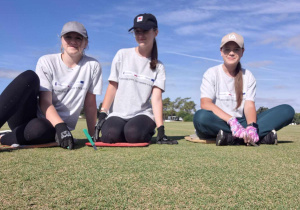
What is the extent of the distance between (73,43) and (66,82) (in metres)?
0.47

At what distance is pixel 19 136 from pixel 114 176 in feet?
6.00

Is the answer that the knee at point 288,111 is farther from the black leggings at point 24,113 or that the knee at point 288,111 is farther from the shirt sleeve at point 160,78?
the black leggings at point 24,113

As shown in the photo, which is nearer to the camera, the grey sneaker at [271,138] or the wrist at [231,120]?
the wrist at [231,120]

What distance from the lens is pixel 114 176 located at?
1824 millimetres

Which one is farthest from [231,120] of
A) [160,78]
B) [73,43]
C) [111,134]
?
[73,43]

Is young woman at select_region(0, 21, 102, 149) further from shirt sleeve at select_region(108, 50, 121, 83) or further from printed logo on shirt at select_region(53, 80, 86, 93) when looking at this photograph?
shirt sleeve at select_region(108, 50, 121, 83)

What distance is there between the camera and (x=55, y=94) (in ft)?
11.2

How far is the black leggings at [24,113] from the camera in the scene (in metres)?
2.80

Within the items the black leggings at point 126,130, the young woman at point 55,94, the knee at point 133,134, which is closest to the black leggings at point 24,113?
the young woman at point 55,94

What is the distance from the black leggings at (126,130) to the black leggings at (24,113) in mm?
616

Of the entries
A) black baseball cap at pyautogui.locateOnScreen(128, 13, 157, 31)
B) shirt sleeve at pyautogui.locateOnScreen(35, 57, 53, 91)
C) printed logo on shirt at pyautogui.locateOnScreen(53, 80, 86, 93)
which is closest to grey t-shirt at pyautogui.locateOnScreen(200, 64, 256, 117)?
black baseball cap at pyautogui.locateOnScreen(128, 13, 157, 31)

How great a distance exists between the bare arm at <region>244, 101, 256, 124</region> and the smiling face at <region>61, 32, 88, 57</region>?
2287 millimetres

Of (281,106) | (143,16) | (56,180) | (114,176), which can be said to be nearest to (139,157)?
(114,176)

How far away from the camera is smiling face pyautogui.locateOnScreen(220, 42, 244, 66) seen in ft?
12.7
